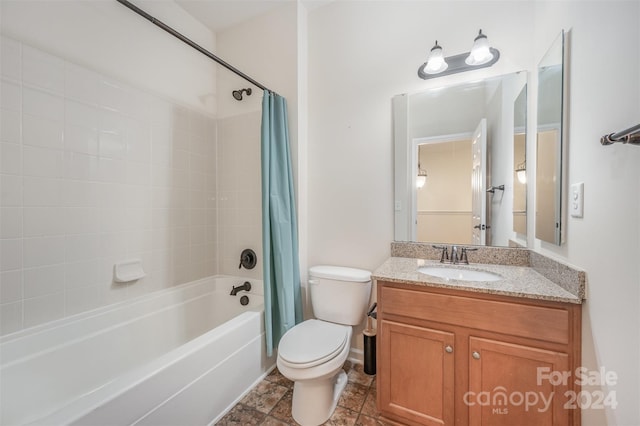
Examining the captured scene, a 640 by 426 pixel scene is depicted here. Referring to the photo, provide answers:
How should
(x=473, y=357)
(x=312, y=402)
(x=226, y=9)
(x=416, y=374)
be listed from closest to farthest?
(x=473, y=357), (x=416, y=374), (x=312, y=402), (x=226, y=9)

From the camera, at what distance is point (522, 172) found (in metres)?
1.48

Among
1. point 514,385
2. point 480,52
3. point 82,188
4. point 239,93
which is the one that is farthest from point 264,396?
point 480,52

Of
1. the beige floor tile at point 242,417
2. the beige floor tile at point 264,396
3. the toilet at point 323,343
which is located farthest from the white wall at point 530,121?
the beige floor tile at point 242,417

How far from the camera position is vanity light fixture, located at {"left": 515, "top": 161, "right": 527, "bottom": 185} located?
148 centimetres

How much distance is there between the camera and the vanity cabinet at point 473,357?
99cm

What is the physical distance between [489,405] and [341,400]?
0.80 meters

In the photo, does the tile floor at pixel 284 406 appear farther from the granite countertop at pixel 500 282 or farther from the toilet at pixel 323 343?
the granite countertop at pixel 500 282

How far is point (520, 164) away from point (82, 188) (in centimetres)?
254

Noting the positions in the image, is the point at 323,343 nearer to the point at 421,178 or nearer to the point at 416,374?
the point at 416,374

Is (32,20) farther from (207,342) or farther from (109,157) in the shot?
(207,342)

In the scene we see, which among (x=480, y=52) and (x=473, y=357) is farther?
(x=480, y=52)

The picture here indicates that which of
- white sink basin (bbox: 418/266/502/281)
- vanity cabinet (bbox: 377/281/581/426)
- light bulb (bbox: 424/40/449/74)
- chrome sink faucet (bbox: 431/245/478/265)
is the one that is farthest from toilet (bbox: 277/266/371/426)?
light bulb (bbox: 424/40/449/74)

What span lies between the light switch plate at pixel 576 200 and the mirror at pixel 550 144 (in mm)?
69

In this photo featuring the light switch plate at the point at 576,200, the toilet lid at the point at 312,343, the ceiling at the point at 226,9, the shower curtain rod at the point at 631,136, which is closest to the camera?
the shower curtain rod at the point at 631,136
